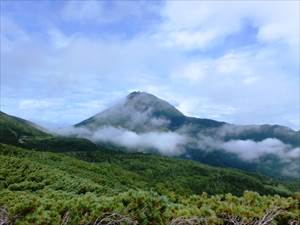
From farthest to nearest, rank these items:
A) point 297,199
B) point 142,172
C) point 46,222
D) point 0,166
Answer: point 142,172 → point 0,166 → point 297,199 → point 46,222

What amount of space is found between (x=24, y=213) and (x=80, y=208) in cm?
153

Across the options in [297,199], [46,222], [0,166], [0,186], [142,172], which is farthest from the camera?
[142,172]

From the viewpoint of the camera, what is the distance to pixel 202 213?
39.2 ft

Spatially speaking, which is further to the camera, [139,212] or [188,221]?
[139,212]

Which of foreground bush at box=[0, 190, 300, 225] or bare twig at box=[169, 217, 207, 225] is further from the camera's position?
foreground bush at box=[0, 190, 300, 225]

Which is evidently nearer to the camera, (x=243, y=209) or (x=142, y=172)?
(x=243, y=209)

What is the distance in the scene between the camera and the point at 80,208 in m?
11.7

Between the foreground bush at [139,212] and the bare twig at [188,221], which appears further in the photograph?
the foreground bush at [139,212]

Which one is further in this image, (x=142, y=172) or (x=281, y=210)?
(x=142, y=172)

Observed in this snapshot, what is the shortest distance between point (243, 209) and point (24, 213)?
5.92 meters

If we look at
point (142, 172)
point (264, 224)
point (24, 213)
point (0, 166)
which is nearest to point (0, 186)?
point (0, 166)

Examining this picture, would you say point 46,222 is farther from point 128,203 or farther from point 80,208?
point 128,203

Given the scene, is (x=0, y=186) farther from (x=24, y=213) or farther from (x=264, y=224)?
(x=264, y=224)

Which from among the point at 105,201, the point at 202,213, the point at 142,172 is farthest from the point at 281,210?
the point at 142,172
